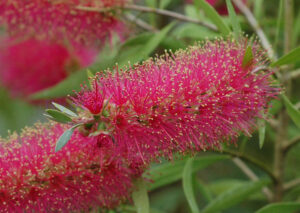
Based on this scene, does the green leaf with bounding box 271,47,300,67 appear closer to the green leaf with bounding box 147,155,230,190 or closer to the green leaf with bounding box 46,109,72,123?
the green leaf with bounding box 147,155,230,190

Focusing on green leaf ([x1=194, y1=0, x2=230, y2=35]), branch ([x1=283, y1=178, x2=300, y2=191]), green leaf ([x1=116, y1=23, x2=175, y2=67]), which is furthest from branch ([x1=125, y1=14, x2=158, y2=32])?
branch ([x1=283, y1=178, x2=300, y2=191])

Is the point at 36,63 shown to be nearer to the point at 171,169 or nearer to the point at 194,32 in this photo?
the point at 194,32

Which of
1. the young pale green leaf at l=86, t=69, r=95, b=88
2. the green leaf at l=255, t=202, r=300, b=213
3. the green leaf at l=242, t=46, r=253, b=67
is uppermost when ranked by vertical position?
the young pale green leaf at l=86, t=69, r=95, b=88

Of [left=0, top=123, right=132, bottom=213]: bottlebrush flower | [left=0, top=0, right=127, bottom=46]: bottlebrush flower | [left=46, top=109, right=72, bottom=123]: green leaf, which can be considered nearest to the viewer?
[left=46, top=109, right=72, bottom=123]: green leaf

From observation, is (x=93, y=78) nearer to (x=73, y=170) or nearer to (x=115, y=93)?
(x=115, y=93)

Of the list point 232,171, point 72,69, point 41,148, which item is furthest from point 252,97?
point 232,171

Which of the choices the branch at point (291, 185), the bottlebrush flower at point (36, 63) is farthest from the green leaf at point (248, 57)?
the bottlebrush flower at point (36, 63)

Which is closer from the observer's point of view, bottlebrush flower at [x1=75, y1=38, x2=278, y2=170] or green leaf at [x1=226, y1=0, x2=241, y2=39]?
bottlebrush flower at [x1=75, y1=38, x2=278, y2=170]
